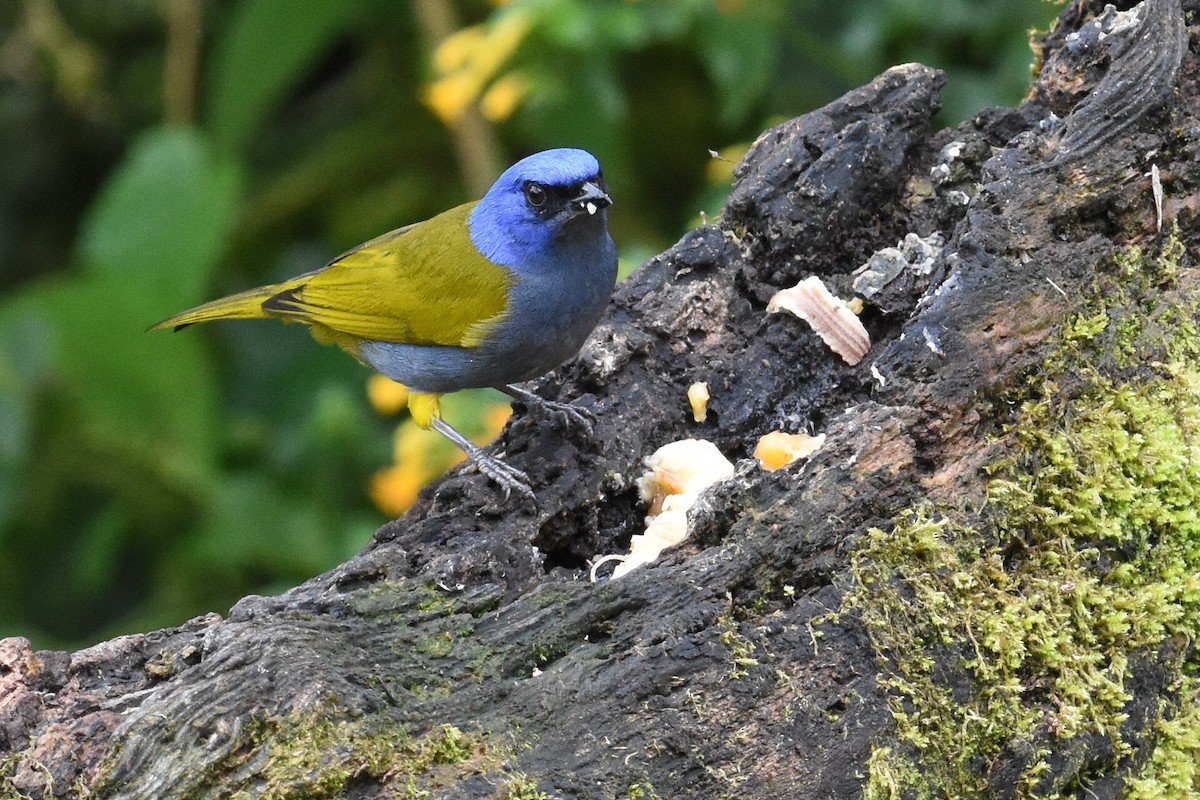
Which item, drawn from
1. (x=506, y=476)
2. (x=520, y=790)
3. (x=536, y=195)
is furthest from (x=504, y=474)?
(x=536, y=195)

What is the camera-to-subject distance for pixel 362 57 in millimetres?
7441

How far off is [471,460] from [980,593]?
50.2 inches

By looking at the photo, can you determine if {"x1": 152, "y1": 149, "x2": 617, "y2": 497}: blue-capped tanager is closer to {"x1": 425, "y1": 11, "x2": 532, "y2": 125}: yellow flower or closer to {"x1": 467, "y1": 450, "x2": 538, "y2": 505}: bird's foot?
{"x1": 467, "y1": 450, "x2": 538, "y2": 505}: bird's foot

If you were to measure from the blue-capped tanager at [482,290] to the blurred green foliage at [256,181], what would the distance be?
1.87ft

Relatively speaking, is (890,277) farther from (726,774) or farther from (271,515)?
(271,515)

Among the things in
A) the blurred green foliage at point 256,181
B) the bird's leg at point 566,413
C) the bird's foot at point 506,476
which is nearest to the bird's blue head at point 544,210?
the bird's leg at point 566,413

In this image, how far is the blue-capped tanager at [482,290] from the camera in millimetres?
3674

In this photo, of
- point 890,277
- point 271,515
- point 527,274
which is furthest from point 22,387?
point 890,277

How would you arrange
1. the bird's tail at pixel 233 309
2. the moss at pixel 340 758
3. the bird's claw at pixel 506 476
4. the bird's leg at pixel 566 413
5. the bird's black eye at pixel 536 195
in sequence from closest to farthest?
1. the moss at pixel 340 758
2. the bird's claw at pixel 506 476
3. the bird's leg at pixel 566 413
4. the bird's black eye at pixel 536 195
5. the bird's tail at pixel 233 309

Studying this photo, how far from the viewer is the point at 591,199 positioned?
367 cm

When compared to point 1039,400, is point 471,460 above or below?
above

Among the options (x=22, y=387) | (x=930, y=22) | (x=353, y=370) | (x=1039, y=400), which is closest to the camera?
(x=1039, y=400)

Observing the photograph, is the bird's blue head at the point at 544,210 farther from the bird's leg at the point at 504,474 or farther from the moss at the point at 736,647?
the moss at the point at 736,647

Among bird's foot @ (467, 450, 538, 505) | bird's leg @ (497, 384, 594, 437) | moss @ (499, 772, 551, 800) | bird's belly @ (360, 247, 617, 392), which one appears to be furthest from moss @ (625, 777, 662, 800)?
bird's belly @ (360, 247, 617, 392)
